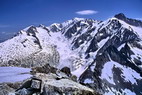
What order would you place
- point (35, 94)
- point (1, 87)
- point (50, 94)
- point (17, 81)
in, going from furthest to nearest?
1. point (17, 81)
2. point (1, 87)
3. point (35, 94)
4. point (50, 94)

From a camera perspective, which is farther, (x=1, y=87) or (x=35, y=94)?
(x=1, y=87)

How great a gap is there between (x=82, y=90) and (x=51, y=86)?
123 inches

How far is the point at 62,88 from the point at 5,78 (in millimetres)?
12096

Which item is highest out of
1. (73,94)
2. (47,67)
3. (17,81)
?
(47,67)

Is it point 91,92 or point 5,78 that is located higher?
point 5,78

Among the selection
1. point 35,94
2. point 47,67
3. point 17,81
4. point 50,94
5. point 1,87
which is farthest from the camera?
point 47,67

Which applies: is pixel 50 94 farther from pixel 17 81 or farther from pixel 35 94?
pixel 17 81

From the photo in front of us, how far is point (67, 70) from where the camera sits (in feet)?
128

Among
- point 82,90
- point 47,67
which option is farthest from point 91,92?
point 47,67

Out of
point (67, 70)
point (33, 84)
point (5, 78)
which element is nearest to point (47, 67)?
point (67, 70)

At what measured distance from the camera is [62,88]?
69.5 feet

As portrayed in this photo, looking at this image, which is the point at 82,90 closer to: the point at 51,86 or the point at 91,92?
the point at 91,92

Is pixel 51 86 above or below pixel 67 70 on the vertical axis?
below

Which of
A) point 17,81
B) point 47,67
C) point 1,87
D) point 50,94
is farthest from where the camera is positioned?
point 47,67
